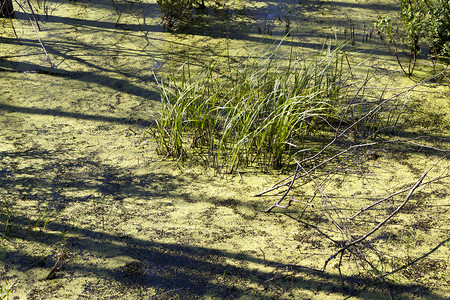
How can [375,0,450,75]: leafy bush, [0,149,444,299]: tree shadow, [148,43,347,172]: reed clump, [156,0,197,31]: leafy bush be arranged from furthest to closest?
[156,0,197,31]: leafy bush → [375,0,450,75]: leafy bush → [148,43,347,172]: reed clump → [0,149,444,299]: tree shadow

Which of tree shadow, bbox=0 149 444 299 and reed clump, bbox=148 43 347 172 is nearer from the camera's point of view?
tree shadow, bbox=0 149 444 299

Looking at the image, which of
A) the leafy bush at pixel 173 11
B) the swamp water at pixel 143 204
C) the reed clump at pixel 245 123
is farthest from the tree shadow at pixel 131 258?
the leafy bush at pixel 173 11

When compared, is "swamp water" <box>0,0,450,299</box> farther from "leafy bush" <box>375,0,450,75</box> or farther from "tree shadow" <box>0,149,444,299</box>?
"leafy bush" <box>375,0,450,75</box>

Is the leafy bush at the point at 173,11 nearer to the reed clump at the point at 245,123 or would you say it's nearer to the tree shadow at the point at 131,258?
the reed clump at the point at 245,123

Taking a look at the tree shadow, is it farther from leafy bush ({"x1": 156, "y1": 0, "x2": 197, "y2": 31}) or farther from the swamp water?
leafy bush ({"x1": 156, "y1": 0, "x2": 197, "y2": 31})

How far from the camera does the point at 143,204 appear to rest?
284 centimetres

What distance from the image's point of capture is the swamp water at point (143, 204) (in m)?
2.35

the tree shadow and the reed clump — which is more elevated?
the reed clump

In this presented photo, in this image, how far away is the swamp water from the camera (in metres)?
2.35

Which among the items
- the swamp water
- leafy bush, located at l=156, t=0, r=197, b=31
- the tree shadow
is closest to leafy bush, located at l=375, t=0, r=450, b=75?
the swamp water

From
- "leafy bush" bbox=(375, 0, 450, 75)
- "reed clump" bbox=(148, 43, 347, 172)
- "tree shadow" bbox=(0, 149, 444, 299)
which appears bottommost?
"tree shadow" bbox=(0, 149, 444, 299)

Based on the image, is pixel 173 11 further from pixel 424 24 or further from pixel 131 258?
pixel 131 258

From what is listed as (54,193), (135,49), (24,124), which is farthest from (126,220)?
(135,49)

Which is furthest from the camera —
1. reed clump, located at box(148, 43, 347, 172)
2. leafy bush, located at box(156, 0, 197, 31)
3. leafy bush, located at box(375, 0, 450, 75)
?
leafy bush, located at box(156, 0, 197, 31)
